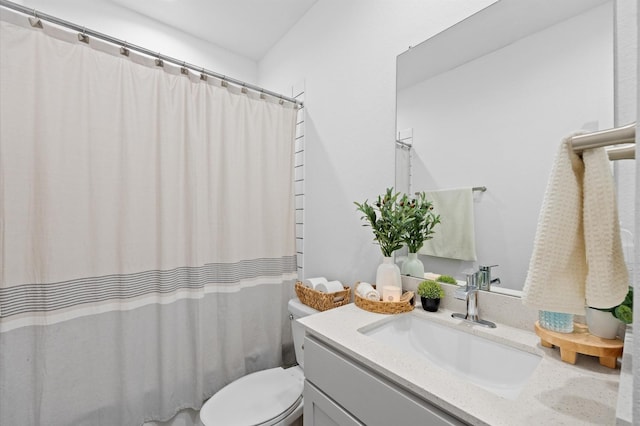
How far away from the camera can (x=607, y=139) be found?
395mm

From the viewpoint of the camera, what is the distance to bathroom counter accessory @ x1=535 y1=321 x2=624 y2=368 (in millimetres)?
641

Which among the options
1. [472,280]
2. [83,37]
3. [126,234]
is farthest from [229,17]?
[472,280]

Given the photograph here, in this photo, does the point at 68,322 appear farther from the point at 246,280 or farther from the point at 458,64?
the point at 458,64

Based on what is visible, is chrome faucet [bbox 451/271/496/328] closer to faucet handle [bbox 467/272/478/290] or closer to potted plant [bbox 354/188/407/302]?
faucet handle [bbox 467/272/478/290]

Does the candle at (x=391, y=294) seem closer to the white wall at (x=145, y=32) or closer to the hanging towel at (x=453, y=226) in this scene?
the hanging towel at (x=453, y=226)

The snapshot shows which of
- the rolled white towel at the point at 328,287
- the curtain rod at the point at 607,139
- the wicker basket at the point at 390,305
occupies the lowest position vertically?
the rolled white towel at the point at 328,287

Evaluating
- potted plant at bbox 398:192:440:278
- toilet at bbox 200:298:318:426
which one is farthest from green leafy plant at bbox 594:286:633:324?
toilet at bbox 200:298:318:426

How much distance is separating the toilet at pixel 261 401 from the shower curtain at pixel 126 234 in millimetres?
285

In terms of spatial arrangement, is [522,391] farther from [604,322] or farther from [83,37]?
[83,37]

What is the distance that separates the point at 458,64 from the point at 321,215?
3.41 ft

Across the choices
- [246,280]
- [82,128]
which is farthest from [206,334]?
[82,128]

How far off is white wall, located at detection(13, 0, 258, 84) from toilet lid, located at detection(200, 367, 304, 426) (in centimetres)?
220

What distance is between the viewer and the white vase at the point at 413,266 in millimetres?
1191

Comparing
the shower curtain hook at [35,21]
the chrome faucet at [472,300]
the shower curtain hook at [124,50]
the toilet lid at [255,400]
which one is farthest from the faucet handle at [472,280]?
the shower curtain hook at [35,21]
